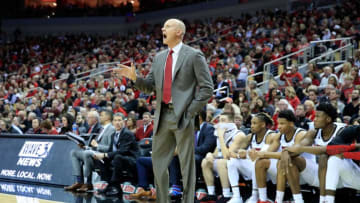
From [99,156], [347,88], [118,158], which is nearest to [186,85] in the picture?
[118,158]

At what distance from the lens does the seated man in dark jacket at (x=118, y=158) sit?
24.5ft

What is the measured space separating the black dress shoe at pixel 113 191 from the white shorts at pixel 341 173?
11.2ft

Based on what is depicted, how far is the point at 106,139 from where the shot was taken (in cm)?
788

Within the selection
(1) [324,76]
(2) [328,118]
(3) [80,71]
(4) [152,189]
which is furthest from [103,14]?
(2) [328,118]

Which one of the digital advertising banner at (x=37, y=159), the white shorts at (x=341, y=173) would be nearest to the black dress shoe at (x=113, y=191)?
the digital advertising banner at (x=37, y=159)

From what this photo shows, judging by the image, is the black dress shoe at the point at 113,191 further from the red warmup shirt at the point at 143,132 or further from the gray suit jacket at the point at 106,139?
the red warmup shirt at the point at 143,132

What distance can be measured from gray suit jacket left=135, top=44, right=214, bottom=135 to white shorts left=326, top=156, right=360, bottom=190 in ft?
5.87

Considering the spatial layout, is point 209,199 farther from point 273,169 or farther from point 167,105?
point 167,105

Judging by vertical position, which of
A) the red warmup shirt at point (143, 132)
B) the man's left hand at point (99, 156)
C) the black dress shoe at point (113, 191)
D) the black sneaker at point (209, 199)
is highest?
the red warmup shirt at point (143, 132)

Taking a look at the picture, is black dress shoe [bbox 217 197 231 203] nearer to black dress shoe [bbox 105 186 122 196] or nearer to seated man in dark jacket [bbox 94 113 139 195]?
seated man in dark jacket [bbox 94 113 139 195]

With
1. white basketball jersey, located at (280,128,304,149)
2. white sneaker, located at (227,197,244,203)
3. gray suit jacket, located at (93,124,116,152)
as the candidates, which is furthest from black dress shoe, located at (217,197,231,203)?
gray suit jacket, located at (93,124,116,152)

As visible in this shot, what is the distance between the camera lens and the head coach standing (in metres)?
4.18

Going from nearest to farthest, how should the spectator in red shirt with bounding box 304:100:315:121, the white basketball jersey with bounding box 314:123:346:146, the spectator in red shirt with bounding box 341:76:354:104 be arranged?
1. the white basketball jersey with bounding box 314:123:346:146
2. the spectator in red shirt with bounding box 304:100:315:121
3. the spectator in red shirt with bounding box 341:76:354:104

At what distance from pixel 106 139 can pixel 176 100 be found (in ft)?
12.9
